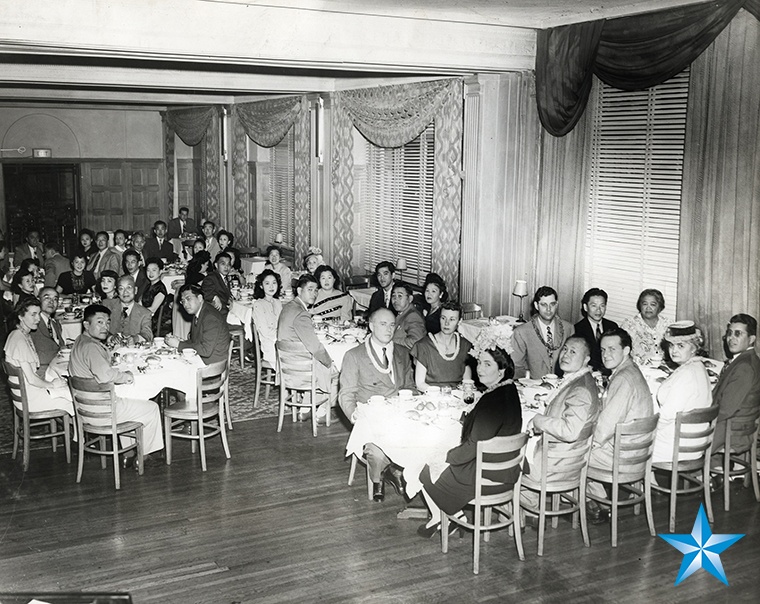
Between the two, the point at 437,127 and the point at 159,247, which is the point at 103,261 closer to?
the point at 159,247

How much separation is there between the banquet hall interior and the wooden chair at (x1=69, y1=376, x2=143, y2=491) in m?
0.28

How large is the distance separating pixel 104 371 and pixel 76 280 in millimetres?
4657

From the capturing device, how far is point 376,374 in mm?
6691

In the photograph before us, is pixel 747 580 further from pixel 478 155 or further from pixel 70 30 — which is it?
pixel 70 30

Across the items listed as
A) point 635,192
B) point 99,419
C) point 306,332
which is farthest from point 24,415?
point 635,192

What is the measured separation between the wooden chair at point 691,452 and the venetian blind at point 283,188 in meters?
9.57

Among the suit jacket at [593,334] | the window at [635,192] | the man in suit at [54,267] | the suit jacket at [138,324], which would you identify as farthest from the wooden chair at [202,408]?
the man in suit at [54,267]

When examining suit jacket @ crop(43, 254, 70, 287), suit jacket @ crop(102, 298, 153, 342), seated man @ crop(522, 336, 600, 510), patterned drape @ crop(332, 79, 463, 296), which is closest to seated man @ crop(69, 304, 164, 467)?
suit jacket @ crop(102, 298, 153, 342)

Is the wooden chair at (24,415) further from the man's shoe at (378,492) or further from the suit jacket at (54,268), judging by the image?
the suit jacket at (54,268)

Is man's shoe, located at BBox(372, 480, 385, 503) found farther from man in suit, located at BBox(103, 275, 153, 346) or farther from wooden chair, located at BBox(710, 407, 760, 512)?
man in suit, located at BBox(103, 275, 153, 346)

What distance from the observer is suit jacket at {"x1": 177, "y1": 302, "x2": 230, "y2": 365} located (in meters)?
7.77

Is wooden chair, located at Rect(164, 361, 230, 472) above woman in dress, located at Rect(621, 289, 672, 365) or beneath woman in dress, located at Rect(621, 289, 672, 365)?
beneath

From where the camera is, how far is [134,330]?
8.48 m

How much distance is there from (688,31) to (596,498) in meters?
3.93
